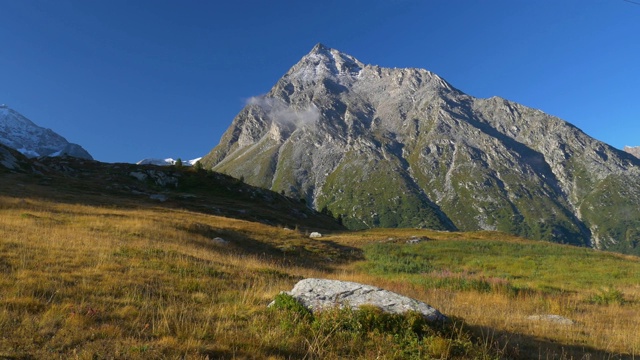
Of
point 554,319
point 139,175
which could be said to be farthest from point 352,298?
point 139,175

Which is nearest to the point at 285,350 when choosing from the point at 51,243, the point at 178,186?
the point at 51,243

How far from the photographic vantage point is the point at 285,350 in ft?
21.7

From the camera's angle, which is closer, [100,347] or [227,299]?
[100,347]

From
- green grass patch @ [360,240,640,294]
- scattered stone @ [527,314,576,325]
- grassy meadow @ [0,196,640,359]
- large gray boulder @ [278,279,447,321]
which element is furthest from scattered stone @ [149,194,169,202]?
scattered stone @ [527,314,576,325]

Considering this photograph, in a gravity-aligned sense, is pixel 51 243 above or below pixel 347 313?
below

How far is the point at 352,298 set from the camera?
364 inches

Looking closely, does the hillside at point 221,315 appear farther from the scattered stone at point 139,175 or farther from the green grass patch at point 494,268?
the scattered stone at point 139,175

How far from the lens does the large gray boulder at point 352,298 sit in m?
8.60

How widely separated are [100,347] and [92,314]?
1.67 metres

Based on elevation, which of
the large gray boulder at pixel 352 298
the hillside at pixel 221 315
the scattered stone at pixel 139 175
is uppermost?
→ the scattered stone at pixel 139 175

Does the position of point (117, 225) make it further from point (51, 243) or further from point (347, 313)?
point (347, 313)

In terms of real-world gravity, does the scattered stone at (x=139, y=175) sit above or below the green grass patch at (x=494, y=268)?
above

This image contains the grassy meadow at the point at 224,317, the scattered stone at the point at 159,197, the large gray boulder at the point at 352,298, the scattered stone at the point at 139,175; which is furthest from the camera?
the scattered stone at the point at 139,175

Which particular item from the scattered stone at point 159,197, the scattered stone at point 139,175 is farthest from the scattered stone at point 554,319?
the scattered stone at point 139,175
